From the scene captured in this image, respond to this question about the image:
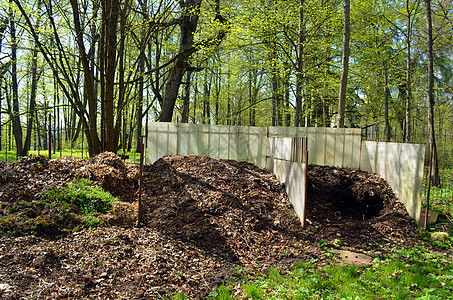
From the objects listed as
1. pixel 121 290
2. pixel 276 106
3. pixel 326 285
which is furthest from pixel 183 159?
pixel 276 106

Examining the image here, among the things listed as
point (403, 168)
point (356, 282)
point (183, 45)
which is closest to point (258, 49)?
point (183, 45)

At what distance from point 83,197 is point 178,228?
2055mm

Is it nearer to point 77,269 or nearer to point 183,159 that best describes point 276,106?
point 183,159

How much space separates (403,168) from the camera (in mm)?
6504

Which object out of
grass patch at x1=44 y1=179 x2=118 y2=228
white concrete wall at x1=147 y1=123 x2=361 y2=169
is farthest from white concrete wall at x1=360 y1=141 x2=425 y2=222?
grass patch at x1=44 y1=179 x2=118 y2=228

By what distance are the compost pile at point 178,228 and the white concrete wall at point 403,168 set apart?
8.8 inches

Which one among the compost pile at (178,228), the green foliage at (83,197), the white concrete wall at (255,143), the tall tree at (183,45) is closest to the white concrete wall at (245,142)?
the white concrete wall at (255,143)

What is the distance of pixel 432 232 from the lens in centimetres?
588

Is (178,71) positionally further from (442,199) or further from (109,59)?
(442,199)

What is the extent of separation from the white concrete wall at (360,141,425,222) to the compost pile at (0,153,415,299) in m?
0.22

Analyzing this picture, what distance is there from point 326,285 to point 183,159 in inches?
198

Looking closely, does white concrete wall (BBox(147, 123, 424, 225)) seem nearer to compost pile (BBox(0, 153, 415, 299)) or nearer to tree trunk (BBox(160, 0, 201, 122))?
compost pile (BBox(0, 153, 415, 299))

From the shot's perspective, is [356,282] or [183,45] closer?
[356,282]

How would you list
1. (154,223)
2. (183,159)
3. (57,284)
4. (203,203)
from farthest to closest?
(183,159), (203,203), (154,223), (57,284)
